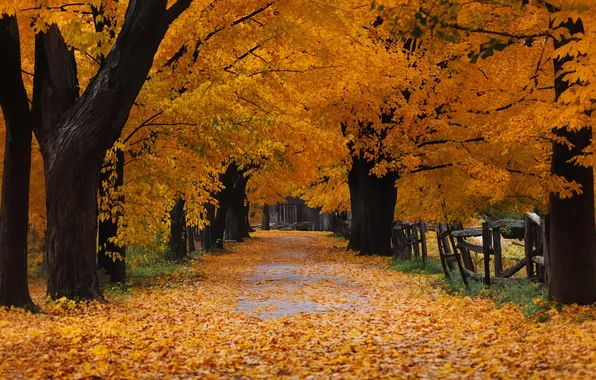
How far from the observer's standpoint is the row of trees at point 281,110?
12.0 meters

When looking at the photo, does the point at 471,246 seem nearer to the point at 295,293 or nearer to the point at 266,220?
the point at 295,293

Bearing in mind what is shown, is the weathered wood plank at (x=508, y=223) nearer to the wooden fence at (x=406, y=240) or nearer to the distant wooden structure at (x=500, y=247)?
the distant wooden structure at (x=500, y=247)

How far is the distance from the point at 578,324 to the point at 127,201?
11.3m

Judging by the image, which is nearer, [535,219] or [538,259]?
[538,259]

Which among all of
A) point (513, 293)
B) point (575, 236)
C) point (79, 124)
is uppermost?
point (79, 124)

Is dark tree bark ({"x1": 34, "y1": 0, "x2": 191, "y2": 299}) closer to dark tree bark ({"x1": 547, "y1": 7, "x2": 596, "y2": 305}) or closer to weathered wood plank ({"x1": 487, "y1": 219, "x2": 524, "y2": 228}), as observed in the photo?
dark tree bark ({"x1": 547, "y1": 7, "x2": 596, "y2": 305})

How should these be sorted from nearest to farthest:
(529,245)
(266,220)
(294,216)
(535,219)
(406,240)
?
1. (535,219)
2. (529,245)
3. (406,240)
4. (266,220)
5. (294,216)

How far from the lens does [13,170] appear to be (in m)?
12.6

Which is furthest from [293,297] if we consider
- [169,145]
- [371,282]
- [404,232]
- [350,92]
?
[404,232]

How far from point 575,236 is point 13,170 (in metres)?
9.25

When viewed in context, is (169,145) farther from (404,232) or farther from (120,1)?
(404,232)

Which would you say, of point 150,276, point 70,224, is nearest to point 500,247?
point 70,224

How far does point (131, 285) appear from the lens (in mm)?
19422

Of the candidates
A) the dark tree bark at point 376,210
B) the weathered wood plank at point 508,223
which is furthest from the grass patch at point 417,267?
the weathered wood plank at point 508,223
